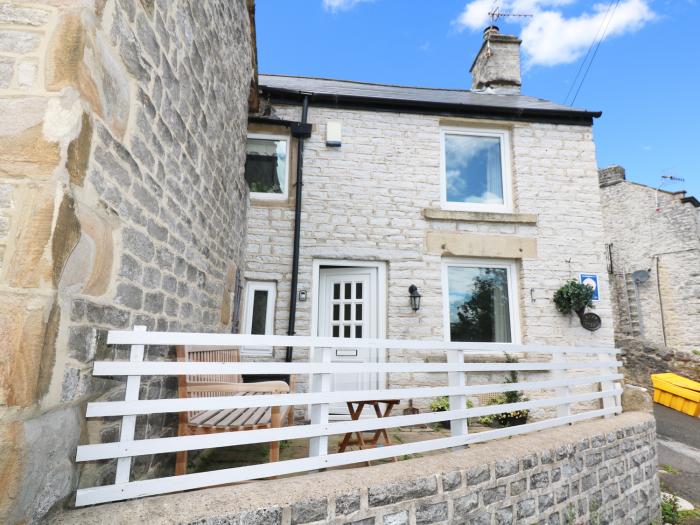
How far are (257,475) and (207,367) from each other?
21.3 inches

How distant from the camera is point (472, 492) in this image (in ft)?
7.19

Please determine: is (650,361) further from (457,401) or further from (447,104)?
(457,401)

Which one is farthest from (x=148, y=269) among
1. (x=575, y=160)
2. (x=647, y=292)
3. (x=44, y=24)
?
(x=647, y=292)

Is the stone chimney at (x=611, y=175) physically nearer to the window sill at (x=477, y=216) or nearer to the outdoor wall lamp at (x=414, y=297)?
the window sill at (x=477, y=216)

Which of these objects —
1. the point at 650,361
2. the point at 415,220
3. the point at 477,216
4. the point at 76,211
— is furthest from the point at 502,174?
the point at 650,361

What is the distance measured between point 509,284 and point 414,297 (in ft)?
5.31

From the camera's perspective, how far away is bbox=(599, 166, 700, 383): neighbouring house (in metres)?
12.0

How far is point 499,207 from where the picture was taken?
6012 mm

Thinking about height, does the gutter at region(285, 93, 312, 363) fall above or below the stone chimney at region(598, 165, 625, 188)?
below

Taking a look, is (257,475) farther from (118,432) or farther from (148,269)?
(148,269)

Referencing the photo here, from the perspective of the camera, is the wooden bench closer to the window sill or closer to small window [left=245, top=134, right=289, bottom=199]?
small window [left=245, top=134, right=289, bottom=199]

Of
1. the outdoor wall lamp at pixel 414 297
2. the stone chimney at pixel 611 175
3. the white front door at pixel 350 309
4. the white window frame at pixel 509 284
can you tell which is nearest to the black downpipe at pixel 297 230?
the white front door at pixel 350 309

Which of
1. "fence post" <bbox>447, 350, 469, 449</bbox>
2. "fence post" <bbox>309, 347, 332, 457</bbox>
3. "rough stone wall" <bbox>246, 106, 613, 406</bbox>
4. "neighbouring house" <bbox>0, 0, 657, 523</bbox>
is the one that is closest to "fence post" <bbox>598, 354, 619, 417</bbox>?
"neighbouring house" <bbox>0, 0, 657, 523</bbox>

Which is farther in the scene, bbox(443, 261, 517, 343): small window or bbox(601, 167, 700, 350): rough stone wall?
bbox(601, 167, 700, 350): rough stone wall
